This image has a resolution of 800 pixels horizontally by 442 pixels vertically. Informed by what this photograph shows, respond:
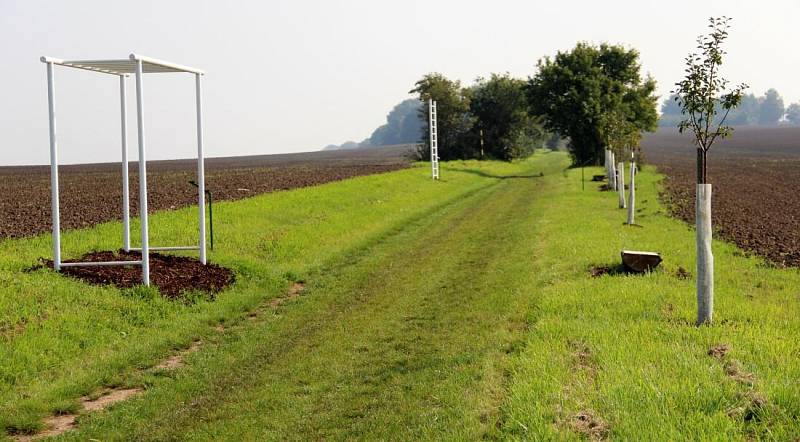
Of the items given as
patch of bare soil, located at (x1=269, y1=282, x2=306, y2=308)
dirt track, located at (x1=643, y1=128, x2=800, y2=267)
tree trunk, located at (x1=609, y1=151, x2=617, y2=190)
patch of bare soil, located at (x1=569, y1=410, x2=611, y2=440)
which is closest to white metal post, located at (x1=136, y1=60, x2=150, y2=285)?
patch of bare soil, located at (x1=269, y1=282, x2=306, y2=308)

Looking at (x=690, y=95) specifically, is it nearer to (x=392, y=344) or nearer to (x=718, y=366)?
(x=718, y=366)

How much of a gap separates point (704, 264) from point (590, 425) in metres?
5.05

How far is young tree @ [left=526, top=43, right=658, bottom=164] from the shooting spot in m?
62.7

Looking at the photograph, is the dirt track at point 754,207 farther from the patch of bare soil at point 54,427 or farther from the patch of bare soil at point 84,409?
the patch of bare soil at point 54,427

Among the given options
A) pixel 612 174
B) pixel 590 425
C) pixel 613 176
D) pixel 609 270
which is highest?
pixel 612 174

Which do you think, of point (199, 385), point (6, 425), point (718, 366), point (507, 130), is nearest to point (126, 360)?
point (199, 385)

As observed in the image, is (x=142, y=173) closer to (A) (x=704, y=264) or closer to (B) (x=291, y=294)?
(B) (x=291, y=294)

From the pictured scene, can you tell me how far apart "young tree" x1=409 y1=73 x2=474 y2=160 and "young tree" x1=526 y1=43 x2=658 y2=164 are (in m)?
13.9

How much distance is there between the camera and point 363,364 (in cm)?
1040

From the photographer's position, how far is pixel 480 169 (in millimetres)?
63531

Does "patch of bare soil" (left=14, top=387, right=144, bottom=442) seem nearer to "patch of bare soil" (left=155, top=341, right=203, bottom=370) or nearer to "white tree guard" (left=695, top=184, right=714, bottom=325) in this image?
"patch of bare soil" (left=155, top=341, right=203, bottom=370)

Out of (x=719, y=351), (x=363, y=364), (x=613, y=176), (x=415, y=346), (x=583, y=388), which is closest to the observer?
(x=583, y=388)

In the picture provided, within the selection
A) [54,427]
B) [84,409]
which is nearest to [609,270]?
[84,409]

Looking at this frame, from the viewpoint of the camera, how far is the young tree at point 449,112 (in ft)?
261
